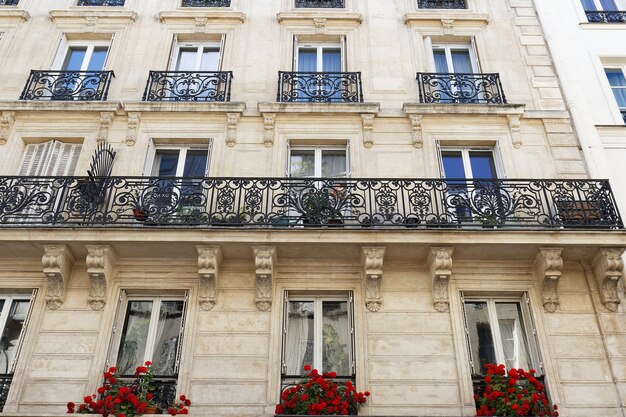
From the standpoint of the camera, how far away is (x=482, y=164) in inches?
375

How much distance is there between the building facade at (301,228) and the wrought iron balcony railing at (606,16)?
1.44 meters

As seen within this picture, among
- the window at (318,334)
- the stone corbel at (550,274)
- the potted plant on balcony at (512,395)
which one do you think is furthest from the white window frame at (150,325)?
the stone corbel at (550,274)

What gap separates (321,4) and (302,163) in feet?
13.5

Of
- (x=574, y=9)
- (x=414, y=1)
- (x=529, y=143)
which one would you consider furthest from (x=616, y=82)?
(x=414, y=1)

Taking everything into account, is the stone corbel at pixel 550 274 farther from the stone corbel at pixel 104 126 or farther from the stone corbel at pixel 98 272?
the stone corbel at pixel 104 126

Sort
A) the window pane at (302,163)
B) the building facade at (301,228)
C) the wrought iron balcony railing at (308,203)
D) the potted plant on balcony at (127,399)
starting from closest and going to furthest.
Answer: the potted plant on balcony at (127,399) → the building facade at (301,228) → the wrought iron balcony railing at (308,203) → the window pane at (302,163)

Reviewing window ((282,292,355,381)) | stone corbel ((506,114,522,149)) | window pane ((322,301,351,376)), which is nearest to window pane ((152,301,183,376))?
window ((282,292,355,381))

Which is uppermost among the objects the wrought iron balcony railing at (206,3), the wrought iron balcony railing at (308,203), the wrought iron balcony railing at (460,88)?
the wrought iron balcony railing at (206,3)

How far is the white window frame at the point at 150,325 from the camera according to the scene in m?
7.45

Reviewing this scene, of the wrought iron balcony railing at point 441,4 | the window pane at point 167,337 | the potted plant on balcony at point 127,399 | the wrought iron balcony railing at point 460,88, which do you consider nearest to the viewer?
the potted plant on balcony at point 127,399

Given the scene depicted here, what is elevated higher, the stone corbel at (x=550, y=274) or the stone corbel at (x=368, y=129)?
the stone corbel at (x=368, y=129)

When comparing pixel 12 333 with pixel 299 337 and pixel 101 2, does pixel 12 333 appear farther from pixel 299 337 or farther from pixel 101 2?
pixel 101 2

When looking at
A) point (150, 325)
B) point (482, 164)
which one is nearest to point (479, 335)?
point (482, 164)

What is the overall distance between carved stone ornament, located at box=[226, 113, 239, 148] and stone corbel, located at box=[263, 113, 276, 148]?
49cm
